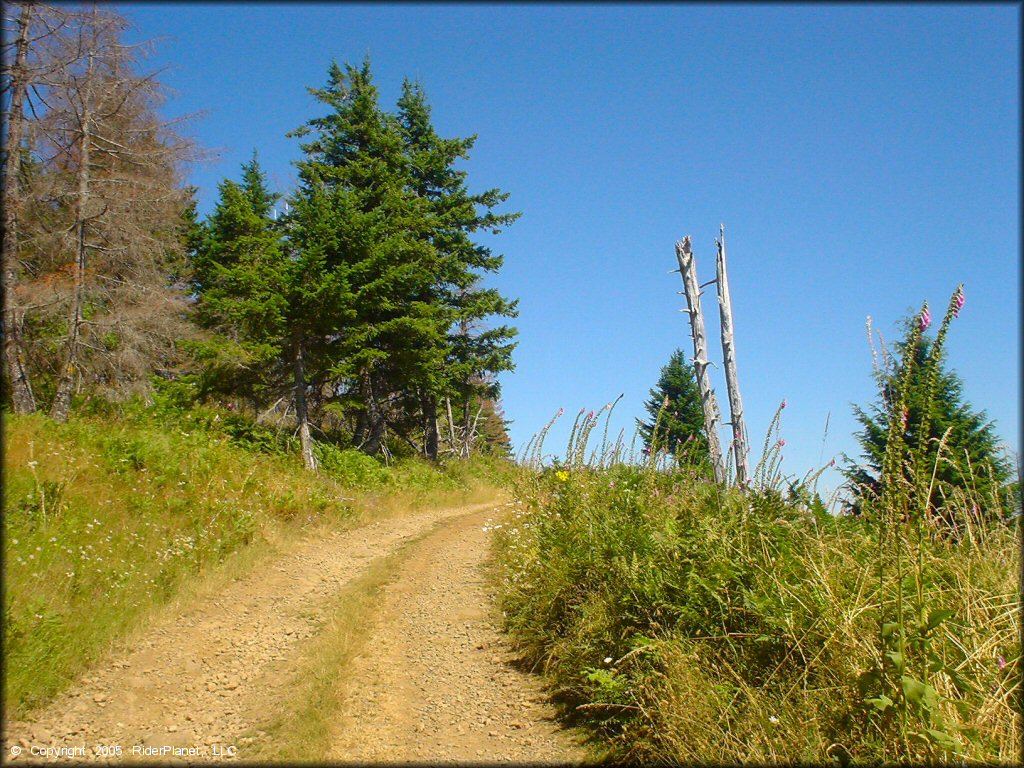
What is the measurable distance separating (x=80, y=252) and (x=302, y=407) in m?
5.48

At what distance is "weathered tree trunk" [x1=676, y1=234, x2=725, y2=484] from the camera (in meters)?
10.5

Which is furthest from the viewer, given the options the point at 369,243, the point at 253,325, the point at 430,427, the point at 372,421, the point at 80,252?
the point at 430,427

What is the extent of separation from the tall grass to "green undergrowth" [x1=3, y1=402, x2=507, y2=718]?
4261 millimetres

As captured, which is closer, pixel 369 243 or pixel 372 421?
pixel 369 243

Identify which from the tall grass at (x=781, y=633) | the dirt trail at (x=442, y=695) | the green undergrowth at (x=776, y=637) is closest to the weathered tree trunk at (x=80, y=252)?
the dirt trail at (x=442, y=695)

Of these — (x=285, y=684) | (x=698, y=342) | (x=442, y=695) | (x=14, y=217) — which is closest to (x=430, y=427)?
(x=14, y=217)

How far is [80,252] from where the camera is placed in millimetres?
13328

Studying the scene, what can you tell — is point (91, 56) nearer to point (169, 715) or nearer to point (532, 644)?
point (169, 715)

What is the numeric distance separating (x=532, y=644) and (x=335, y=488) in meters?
9.19

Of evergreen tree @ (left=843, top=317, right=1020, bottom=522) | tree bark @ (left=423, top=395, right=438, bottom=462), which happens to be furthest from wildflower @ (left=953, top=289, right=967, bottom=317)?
tree bark @ (left=423, top=395, right=438, bottom=462)

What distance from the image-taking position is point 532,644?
645cm

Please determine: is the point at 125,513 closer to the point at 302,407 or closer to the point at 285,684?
the point at 285,684

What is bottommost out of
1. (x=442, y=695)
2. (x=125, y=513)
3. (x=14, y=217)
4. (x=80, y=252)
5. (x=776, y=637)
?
(x=442, y=695)

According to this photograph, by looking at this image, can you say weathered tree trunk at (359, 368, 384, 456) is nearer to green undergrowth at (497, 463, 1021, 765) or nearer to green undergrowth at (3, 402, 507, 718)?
green undergrowth at (3, 402, 507, 718)
